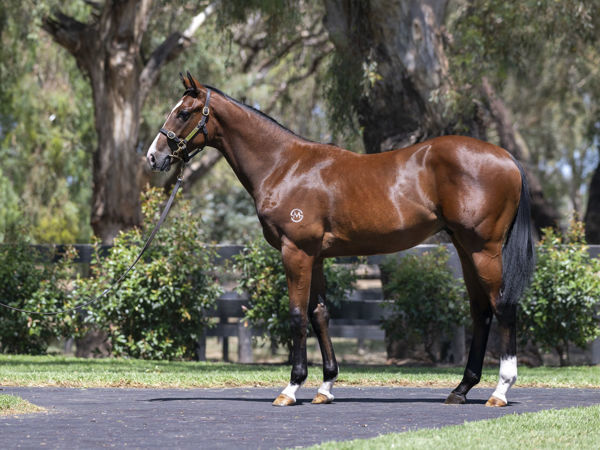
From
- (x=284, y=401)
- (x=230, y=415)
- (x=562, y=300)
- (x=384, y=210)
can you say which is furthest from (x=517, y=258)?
(x=562, y=300)

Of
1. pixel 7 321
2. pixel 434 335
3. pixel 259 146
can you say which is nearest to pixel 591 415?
pixel 259 146

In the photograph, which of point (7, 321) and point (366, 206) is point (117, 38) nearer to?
point (7, 321)

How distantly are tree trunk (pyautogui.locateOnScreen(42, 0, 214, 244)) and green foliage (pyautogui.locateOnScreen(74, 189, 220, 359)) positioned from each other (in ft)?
14.4

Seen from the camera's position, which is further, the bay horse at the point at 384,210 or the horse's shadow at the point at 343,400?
the horse's shadow at the point at 343,400

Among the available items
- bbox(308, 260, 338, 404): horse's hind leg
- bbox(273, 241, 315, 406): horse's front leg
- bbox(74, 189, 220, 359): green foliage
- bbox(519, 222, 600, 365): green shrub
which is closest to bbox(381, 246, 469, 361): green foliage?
bbox(519, 222, 600, 365): green shrub

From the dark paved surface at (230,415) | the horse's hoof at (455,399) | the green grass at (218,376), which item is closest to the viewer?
the dark paved surface at (230,415)

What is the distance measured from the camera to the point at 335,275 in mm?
12359

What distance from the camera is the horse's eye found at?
7.89 metres

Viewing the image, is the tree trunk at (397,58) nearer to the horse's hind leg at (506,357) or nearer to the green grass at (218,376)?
the green grass at (218,376)

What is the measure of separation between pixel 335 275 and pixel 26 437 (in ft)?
22.9

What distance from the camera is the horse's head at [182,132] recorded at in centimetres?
787

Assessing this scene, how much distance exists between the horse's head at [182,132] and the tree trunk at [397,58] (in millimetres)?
5653

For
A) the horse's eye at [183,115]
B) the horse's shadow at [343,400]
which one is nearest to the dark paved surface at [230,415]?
the horse's shadow at [343,400]

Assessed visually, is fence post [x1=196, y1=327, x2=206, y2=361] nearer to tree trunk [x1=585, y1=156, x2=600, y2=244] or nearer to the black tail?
the black tail
